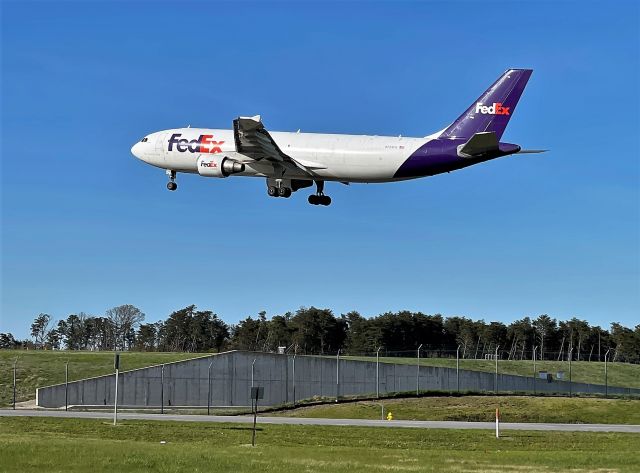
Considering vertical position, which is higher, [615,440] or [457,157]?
[457,157]

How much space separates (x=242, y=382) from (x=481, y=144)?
36557 millimetres

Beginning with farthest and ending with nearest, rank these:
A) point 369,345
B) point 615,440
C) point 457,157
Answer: point 369,345
point 457,157
point 615,440

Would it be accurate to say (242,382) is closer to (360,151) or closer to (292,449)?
(360,151)

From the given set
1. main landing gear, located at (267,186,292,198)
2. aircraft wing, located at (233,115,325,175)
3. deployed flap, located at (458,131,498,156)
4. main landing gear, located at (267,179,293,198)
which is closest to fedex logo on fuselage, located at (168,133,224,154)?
aircraft wing, located at (233,115,325,175)

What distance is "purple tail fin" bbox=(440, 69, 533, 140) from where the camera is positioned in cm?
5606

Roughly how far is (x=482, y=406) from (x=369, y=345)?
108 meters

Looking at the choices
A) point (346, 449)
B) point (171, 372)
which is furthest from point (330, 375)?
point (346, 449)

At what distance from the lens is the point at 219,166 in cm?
5900

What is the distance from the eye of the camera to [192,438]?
43.6 meters

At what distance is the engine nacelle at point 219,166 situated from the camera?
193 ft

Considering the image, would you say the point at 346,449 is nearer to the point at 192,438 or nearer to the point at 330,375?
the point at 192,438

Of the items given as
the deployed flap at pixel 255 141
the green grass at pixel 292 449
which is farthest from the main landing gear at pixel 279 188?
the green grass at pixel 292 449

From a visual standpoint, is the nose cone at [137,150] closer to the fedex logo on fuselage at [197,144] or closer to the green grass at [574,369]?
the fedex logo on fuselage at [197,144]

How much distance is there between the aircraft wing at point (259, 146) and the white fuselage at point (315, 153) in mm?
337
